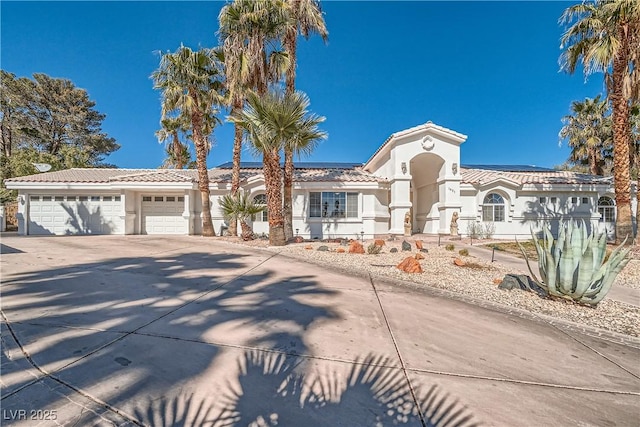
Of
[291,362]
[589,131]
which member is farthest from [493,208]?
[291,362]

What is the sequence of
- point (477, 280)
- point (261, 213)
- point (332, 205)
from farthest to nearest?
point (332, 205) < point (261, 213) < point (477, 280)

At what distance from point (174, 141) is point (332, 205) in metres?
16.2

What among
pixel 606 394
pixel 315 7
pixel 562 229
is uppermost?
pixel 315 7

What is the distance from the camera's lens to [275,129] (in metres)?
11.2

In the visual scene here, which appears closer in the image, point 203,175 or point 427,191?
point 203,175

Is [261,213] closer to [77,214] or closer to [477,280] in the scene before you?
[77,214]

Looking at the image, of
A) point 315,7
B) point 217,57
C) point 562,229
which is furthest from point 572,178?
point 217,57

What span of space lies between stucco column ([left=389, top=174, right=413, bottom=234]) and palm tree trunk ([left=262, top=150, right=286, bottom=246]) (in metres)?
8.35

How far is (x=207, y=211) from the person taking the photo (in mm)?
16109

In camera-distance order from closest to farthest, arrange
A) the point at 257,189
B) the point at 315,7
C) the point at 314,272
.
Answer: the point at 314,272
the point at 315,7
the point at 257,189

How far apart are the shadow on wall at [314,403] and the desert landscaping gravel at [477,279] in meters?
3.84

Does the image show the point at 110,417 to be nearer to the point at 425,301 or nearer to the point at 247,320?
the point at 247,320

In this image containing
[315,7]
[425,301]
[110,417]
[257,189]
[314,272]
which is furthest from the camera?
[257,189]

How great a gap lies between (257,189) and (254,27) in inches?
329
